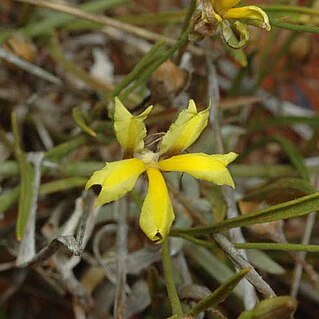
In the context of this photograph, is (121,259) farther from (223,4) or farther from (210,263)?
(223,4)

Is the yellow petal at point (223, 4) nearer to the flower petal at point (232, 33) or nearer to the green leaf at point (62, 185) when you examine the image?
the flower petal at point (232, 33)

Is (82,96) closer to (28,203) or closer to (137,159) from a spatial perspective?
(28,203)

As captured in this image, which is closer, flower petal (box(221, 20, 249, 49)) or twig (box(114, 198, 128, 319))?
flower petal (box(221, 20, 249, 49))

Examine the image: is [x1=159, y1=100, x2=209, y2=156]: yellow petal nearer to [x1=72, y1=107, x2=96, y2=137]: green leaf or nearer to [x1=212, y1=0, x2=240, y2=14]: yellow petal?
[x1=212, y1=0, x2=240, y2=14]: yellow petal

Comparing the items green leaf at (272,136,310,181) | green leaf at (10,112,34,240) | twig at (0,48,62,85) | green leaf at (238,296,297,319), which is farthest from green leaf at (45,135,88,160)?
green leaf at (238,296,297,319)

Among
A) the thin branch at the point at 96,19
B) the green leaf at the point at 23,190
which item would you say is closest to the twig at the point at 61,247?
the green leaf at the point at 23,190

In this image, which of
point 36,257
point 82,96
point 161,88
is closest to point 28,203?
point 36,257

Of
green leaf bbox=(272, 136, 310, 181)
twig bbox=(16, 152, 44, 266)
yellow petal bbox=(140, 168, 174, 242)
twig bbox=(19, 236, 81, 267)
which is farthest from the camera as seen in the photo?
green leaf bbox=(272, 136, 310, 181)
